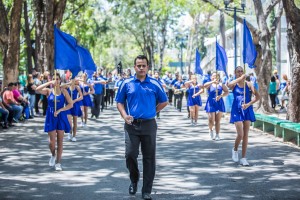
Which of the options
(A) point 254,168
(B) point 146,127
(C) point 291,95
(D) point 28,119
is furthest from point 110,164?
(D) point 28,119

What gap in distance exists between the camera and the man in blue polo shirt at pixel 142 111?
7.65m

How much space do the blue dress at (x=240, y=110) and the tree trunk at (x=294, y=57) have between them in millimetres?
5516

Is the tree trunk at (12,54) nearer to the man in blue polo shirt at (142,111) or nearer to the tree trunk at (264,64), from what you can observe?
the tree trunk at (264,64)

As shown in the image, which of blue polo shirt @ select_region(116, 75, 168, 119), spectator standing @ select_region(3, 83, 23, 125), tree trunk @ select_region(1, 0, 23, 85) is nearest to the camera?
blue polo shirt @ select_region(116, 75, 168, 119)

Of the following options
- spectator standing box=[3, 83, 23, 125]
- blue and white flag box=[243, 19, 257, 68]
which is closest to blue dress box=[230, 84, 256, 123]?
blue and white flag box=[243, 19, 257, 68]

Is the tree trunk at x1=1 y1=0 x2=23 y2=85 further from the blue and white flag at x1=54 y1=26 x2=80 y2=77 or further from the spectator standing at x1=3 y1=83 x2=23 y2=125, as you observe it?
the blue and white flag at x1=54 y1=26 x2=80 y2=77

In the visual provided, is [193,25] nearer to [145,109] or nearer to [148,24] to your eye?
[148,24]

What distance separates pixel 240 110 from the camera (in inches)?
438

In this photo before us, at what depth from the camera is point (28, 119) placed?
23.5 m

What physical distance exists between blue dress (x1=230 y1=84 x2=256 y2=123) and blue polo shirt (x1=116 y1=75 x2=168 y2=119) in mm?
3626

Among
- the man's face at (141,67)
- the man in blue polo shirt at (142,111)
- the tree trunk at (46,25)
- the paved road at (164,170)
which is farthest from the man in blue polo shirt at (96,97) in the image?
the man's face at (141,67)

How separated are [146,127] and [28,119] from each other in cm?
1654

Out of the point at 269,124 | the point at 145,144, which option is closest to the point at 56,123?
the point at 145,144

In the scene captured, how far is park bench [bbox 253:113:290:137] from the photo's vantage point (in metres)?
16.1
